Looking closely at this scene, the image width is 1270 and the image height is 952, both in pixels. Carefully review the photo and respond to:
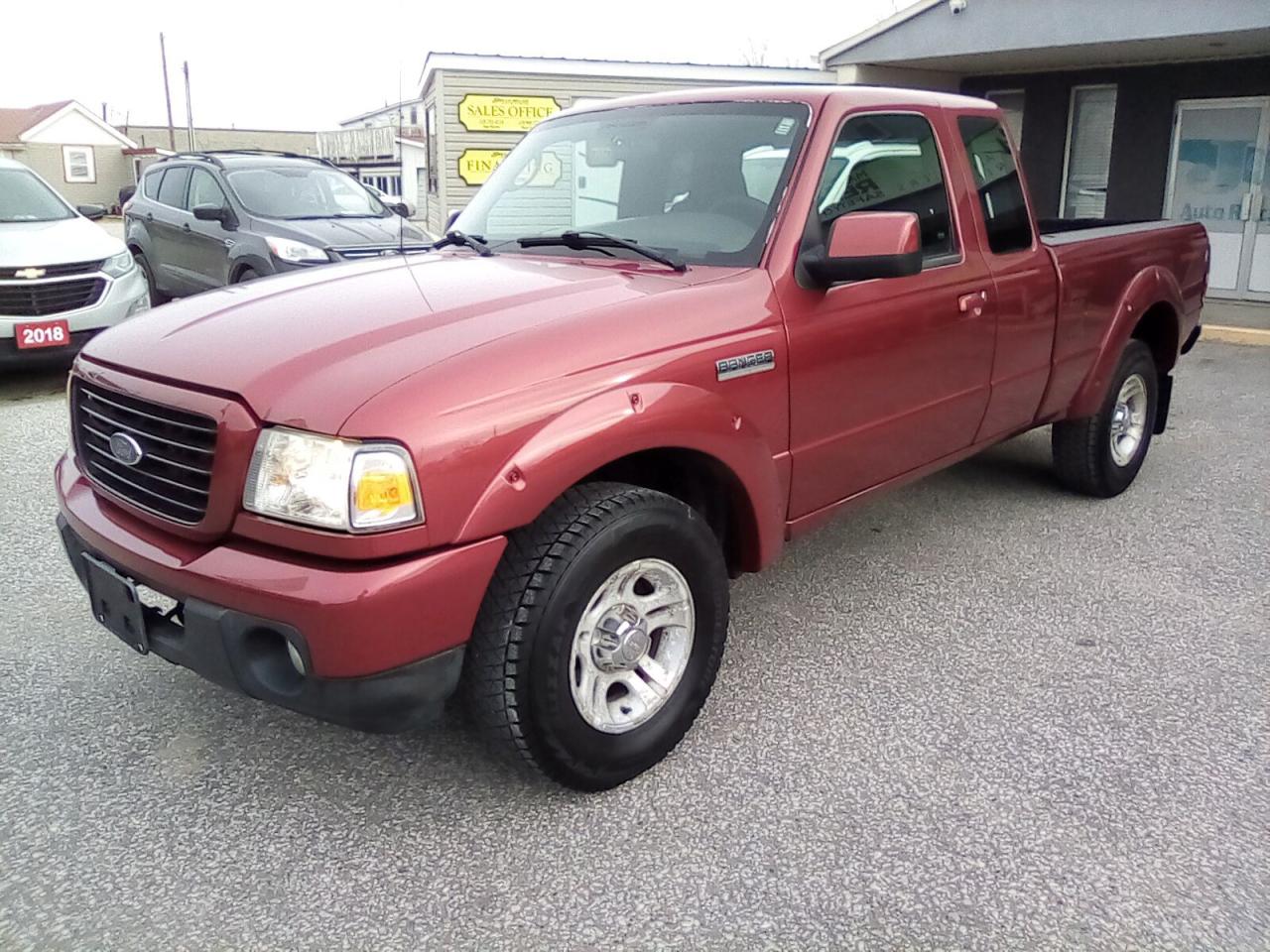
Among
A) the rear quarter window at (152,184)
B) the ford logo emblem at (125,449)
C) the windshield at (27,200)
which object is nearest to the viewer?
the ford logo emblem at (125,449)

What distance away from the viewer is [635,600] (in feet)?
9.57

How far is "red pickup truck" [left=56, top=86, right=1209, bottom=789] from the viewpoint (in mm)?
2402

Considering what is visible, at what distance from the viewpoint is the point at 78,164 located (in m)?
53.0

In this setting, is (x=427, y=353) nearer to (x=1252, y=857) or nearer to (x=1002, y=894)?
(x=1002, y=894)

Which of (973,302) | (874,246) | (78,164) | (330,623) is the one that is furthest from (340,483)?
(78,164)

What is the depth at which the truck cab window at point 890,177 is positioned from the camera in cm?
357

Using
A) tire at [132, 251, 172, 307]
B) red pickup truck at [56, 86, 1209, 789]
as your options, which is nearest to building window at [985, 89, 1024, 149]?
tire at [132, 251, 172, 307]

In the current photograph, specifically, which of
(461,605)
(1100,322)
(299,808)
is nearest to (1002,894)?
(461,605)

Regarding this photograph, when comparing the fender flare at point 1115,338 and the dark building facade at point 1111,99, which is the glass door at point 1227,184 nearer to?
the dark building facade at point 1111,99

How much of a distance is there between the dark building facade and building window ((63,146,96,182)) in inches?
1986

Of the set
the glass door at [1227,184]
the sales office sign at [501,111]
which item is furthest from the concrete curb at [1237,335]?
the sales office sign at [501,111]

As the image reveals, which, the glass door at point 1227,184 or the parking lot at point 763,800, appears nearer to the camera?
A: the parking lot at point 763,800

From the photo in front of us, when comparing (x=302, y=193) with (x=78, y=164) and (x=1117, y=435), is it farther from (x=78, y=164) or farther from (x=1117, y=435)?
(x=78, y=164)

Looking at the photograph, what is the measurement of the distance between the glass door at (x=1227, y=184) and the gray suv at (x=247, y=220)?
9.02m
